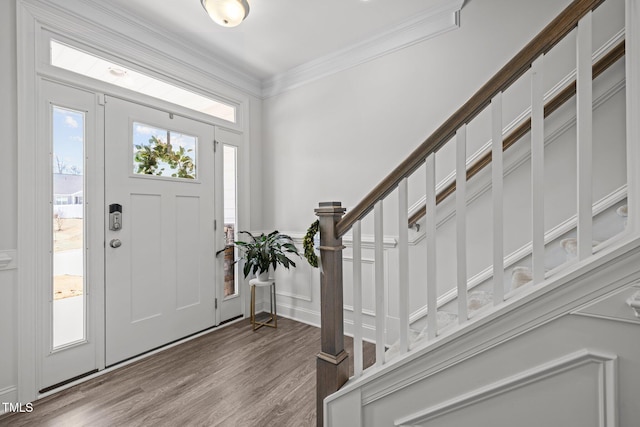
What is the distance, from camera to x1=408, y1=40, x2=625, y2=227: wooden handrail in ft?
5.39

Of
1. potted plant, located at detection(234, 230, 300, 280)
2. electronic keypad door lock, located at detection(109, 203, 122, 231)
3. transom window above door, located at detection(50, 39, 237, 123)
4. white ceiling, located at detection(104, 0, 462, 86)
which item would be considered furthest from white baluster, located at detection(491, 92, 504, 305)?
transom window above door, located at detection(50, 39, 237, 123)

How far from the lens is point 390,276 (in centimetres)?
252

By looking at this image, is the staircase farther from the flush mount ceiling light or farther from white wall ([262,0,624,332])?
the flush mount ceiling light

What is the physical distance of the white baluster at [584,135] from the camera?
837mm

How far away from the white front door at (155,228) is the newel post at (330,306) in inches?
70.4

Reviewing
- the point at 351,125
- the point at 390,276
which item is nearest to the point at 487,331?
the point at 390,276

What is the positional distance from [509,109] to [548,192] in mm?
615

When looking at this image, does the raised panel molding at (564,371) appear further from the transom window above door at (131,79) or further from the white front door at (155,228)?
the transom window above door at (131,79)

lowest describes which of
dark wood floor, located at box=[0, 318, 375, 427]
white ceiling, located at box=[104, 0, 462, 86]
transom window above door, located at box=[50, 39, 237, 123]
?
dark wood floor, located at box=[0, 318, 375, 427]

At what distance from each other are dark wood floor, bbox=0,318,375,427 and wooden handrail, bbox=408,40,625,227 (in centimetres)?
138

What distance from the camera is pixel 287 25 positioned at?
2.42 metres

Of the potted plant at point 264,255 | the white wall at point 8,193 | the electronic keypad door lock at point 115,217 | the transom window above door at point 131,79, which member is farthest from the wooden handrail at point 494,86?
the transom window above door at point 131,79

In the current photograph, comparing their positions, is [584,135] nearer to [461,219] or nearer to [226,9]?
[461,219]

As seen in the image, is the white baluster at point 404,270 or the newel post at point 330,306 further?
the newel post at point 330,306
